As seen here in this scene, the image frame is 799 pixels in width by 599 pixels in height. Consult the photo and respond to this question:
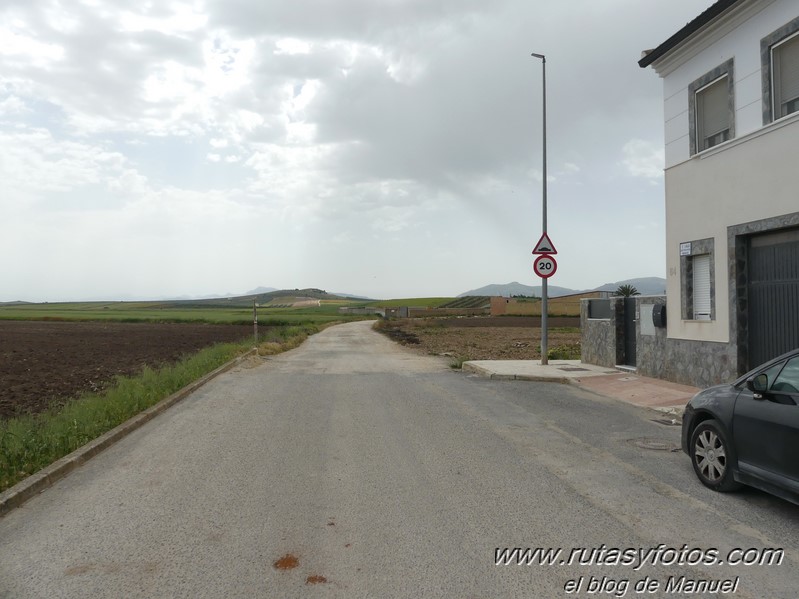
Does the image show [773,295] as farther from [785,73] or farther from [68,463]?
[68,463]

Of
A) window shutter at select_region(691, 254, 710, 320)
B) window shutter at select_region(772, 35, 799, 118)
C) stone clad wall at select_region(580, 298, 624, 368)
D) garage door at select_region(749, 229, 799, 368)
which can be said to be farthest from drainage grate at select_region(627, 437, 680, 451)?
stone clad wall at select_region(580, 298, 624, 368)

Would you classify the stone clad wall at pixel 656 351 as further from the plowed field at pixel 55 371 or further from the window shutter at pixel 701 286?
the plowed field at pixel 55 371

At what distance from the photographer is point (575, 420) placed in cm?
943

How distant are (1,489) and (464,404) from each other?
7.16 meters

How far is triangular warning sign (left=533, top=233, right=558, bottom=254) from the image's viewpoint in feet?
57.5

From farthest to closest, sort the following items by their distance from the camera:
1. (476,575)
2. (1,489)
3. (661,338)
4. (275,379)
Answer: (275,379), (661,338), (1,489), (476,575)

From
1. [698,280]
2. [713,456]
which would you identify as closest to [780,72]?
[698,280]

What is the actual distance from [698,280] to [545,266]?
5309 millimetres

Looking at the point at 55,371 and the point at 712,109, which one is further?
the point at 55,371

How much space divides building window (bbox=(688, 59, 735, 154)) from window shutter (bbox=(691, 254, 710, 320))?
2166 mm

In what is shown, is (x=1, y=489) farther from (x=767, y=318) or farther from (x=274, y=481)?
(x=767, y=318)

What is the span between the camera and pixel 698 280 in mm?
12500

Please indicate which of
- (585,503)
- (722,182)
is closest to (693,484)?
(585,503)

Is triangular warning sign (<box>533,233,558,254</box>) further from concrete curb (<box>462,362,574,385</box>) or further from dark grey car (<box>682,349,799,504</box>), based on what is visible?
dark grey car (<box>682,349,799,504</box>)
